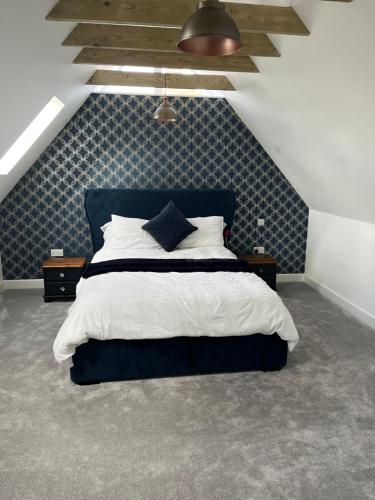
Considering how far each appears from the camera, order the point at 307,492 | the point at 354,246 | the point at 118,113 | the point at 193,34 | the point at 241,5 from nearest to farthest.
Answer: the point at 193,34 < the point at 307,492 < the point at 241,5 < the point at 354,246 < the point at 118,113

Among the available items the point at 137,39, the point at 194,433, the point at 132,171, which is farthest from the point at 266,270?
the point at 137,39

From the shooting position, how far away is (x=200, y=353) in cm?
321

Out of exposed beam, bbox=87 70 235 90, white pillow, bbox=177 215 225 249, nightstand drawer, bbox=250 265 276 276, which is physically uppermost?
exposed beam, bbox=87 70 235 90

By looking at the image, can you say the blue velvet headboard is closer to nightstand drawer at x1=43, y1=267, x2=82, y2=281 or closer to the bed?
nightstand drawer at x1=43, y1=267, x2=82, y2=281

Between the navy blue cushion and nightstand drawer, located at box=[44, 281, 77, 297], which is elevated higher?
the navy blue cushion

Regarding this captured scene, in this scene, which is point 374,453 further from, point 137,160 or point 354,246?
point 137,160

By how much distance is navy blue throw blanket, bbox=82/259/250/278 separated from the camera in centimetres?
377

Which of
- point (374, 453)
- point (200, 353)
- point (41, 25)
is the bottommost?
point (374, 453)

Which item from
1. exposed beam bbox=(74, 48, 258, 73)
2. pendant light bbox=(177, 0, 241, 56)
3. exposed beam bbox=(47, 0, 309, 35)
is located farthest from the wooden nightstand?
pendant light bbox=(177, 0, 241, 56)

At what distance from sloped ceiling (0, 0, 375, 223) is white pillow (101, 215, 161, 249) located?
128cm

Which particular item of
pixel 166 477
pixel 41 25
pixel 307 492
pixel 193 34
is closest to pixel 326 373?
pixel 307 492

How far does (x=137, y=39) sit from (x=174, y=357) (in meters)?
2.60

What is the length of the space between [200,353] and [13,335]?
76.6 inches

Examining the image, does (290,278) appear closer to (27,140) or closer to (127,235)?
(127,235)
